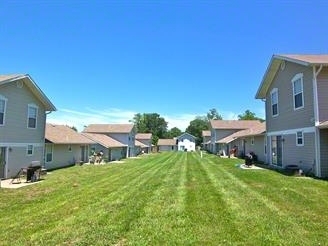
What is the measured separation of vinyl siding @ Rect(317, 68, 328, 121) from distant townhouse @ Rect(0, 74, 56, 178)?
1546 centimetres

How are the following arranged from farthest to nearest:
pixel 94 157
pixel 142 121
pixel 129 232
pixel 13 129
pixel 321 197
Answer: pixel 142 121 → pixel 94 157 → pixel 13 129 → pixel 321 197 → pixel 129 232

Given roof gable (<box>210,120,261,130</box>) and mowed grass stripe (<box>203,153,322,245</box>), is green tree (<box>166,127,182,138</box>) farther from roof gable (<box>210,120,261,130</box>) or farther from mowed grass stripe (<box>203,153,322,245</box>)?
mowed grass stripe (<box>203,153,322,245</box>)

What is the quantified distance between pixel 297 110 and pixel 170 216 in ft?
43.4

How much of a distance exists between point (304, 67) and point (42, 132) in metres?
17.8

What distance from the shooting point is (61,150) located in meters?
30.9

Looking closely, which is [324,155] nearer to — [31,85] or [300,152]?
[300,152]

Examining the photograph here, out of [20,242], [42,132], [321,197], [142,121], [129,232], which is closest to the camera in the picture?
[20,242]

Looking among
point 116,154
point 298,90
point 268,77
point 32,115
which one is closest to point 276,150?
point 268,77

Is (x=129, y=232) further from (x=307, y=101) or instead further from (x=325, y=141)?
(x=307, y=101)

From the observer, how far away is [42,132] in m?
24.5

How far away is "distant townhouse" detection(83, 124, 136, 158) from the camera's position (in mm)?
58919

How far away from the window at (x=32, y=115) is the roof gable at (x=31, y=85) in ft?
2.88

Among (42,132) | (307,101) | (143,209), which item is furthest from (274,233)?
(42,132)

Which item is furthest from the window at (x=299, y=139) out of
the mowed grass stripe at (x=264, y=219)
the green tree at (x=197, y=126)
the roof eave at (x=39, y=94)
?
the green tree at (x=197, y=126)
